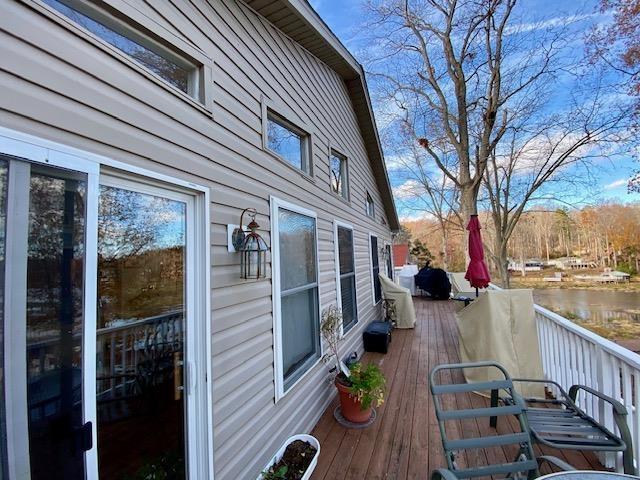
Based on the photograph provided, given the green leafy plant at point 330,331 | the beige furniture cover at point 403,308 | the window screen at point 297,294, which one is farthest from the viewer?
the beige furniture cover at point 403,308

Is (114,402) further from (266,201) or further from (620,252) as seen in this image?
(620,252)

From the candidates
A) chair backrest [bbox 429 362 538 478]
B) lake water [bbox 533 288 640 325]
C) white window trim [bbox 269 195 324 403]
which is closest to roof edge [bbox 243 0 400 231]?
white window trim [bbox 269 195 324 403]

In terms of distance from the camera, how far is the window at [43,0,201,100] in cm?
140

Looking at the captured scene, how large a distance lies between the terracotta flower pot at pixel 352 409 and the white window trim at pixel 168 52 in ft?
9.42

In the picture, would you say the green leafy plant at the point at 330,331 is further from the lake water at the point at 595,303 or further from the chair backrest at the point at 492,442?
the lake water at the point at 595,303

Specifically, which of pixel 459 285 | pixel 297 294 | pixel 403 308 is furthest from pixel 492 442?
pixel 459 285

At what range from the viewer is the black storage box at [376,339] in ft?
17.5

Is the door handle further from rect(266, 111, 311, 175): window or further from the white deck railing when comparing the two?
the white deck railing

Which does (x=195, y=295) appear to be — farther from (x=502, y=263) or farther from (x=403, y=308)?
(x=502, y=263)

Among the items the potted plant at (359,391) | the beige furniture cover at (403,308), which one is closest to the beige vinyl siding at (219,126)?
A: the potted plant at (359,391)

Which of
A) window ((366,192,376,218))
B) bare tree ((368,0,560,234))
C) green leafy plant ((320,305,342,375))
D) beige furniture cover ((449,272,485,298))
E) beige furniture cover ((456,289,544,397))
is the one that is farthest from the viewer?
beige furniture cover ((449,272,485,298))

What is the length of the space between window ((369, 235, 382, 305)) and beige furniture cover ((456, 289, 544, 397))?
3.55 metres

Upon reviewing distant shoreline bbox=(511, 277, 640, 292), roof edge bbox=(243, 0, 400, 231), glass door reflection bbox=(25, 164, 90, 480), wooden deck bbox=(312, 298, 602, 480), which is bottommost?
distant shoreline bbox=(511, 277, 640, 292)

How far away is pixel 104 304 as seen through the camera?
1.37 meters
